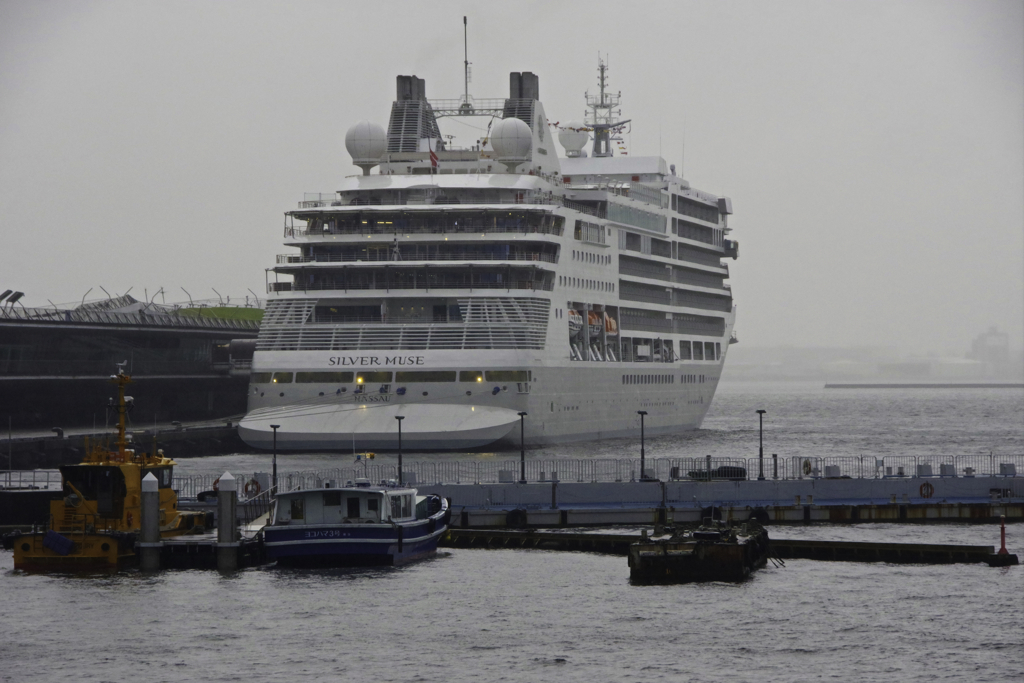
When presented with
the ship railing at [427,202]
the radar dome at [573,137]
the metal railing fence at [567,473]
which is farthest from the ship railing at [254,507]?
the radar dome at [573,137]

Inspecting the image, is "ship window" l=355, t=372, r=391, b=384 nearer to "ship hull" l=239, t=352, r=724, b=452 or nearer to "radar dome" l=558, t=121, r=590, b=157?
"ship hull" l=239, t=352, r=724, b=452

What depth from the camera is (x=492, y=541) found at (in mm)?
51250

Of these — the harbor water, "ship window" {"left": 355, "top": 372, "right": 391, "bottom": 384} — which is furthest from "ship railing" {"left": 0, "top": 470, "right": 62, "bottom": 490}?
"ship window" {"left": 355, "top": 372, "right": 391, "bottom": 384}

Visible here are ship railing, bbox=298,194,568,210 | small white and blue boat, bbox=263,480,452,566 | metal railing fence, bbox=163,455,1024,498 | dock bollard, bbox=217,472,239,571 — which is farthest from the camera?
ship railing, bbox=298,194,568,210

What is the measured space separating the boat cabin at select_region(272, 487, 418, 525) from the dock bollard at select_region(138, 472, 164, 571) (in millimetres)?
3368

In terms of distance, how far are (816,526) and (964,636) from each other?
1637 cm

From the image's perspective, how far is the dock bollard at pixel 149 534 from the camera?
45438 millimetres

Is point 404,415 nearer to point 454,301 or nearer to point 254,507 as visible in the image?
point 454,301

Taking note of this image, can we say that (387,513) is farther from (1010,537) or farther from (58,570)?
(1010,537)

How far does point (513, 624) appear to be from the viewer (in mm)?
39969

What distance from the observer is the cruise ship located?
75812mm

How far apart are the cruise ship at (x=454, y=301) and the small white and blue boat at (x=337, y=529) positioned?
2259 centimetres

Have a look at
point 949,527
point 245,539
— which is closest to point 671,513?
point 949,527

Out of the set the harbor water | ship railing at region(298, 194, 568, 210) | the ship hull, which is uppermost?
ship railing at region(298, 194, 568, 210)
